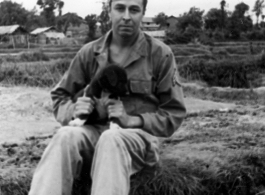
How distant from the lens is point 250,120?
5.54 m

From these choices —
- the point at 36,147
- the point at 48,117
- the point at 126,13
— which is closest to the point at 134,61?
the point at 126,13

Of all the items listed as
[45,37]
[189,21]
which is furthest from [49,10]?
[189,21]

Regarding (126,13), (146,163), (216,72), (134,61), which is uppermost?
(126,13)

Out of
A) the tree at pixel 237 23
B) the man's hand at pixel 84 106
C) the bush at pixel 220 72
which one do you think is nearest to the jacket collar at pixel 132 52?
the man's hand at pixel 84 106

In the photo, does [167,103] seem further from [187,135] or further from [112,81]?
[187,135]

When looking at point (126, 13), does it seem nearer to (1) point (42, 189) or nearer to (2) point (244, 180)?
(1) point (42, 189)

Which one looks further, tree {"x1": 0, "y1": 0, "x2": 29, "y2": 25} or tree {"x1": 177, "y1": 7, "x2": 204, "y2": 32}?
tree {"x1": 0, "y1": 0, "x2": 29, "y2": 25}

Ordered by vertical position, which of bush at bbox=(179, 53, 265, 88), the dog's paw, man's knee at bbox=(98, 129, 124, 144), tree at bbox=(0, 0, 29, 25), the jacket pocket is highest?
tree at bbox=(0, 0, 29, 25)

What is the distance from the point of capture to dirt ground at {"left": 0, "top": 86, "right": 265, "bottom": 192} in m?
3.77

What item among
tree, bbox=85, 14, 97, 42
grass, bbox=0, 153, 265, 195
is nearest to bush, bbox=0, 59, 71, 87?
grass, bbox=0, 153, 265, 195

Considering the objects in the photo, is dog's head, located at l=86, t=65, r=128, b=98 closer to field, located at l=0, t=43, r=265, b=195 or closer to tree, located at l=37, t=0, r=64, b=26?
field, located at l=0, t=43, r=265, b=195

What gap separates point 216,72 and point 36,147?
470 inches

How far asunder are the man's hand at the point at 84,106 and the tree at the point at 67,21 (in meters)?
62.3

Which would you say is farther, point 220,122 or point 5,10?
point 5,10
